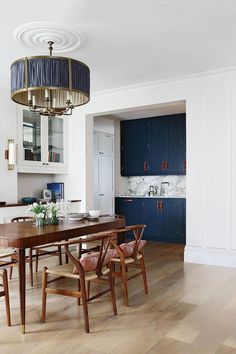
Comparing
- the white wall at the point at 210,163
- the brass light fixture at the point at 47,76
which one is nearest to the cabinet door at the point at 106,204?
the white wall at the point at 210,163

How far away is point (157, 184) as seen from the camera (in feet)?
23.5

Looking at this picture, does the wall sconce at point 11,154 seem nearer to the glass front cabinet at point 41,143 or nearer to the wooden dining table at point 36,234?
the glass front cabinet at point 41,143

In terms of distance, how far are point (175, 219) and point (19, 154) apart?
3.06 m

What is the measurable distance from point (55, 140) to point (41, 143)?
0.36 metres

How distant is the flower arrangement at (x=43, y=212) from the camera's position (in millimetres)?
3189

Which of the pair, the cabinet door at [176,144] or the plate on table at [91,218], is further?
the cabinet door at [176,144]

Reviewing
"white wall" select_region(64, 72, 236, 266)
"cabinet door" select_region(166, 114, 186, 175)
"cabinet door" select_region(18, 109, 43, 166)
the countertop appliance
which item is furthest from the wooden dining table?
"cabinet door" select_region(166, 114, 186, 175)

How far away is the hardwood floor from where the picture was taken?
229cm

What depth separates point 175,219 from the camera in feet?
20.8

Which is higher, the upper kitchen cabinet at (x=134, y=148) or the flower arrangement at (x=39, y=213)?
the upper kitchen cabinet at (x=134, y=148)

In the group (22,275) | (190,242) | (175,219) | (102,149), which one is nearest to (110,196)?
(102,149)

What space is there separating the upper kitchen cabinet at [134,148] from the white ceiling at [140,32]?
2.42m

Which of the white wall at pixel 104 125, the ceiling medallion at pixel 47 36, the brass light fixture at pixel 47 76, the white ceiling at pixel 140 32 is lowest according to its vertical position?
Answer: the brass light fixture at pixel 47 76

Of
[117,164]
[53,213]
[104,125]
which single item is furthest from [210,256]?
[104,125]
